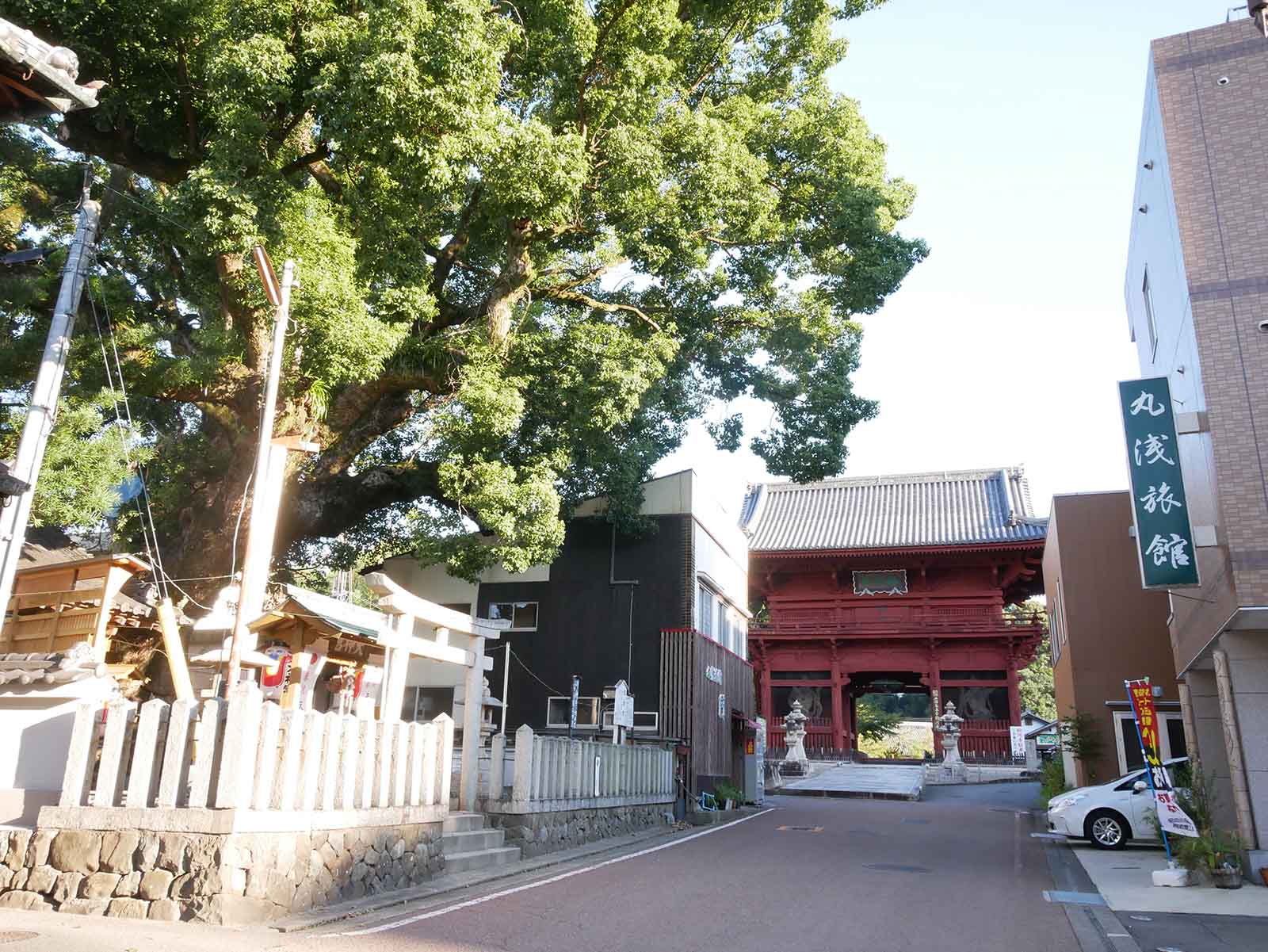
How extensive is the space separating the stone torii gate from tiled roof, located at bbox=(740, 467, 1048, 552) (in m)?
24.2

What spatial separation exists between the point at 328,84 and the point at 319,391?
12.9 feet

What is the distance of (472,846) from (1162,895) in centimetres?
769

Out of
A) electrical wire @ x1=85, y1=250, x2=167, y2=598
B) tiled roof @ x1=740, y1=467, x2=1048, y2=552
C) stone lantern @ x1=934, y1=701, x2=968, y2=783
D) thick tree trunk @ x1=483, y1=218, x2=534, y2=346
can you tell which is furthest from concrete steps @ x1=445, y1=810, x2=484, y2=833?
tiled roof @ x1=740, y1=467, x2=1048, y2=552

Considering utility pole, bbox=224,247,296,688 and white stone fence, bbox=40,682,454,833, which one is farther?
utility pole, bbox=224,247,296,688

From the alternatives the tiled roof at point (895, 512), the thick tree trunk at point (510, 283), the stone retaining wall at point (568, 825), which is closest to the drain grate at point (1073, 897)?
the stone retaining wall at point (568, 825)

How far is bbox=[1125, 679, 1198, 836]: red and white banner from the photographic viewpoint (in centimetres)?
999

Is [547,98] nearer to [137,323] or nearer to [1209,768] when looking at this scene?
Answer: [137,323]

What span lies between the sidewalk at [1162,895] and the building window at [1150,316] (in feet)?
26.5

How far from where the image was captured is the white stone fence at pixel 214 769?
278 inches

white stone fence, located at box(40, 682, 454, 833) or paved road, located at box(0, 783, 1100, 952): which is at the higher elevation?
white stone fence, located at box(40, 682, 454, 833)

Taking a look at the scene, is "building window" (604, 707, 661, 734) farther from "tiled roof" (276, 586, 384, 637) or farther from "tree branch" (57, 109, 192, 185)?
"tree branch" (57, 109, 192, 185)

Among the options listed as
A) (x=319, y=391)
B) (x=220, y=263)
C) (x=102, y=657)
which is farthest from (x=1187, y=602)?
(x=102, y=657)

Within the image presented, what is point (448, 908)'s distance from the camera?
786 centimetres

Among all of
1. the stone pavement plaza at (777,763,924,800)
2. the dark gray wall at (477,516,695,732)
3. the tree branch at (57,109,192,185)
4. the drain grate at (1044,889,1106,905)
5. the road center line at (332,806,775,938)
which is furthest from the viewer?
the stone pavement plaza at (777,763,924,800)
